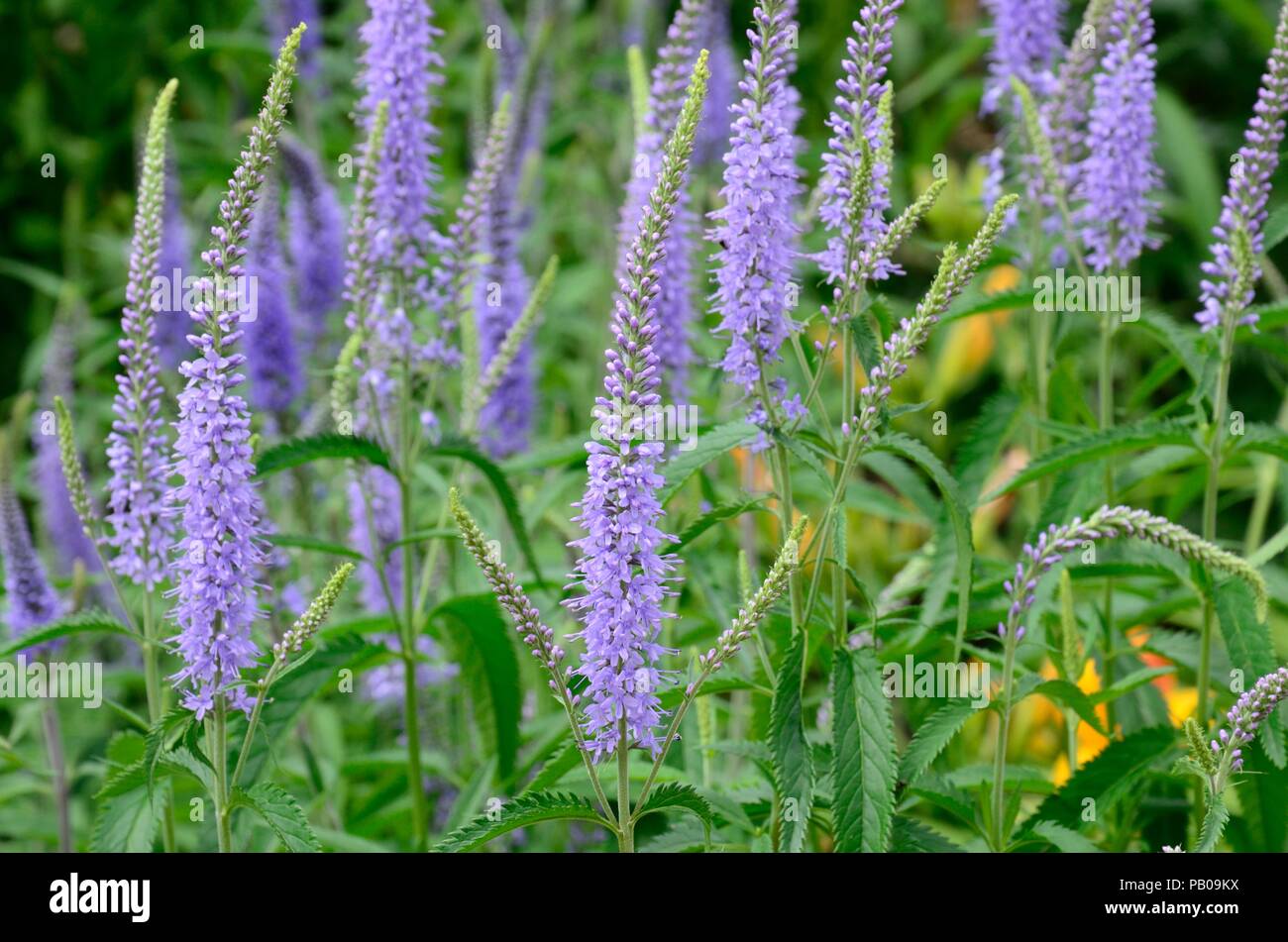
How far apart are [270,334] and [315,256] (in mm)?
591

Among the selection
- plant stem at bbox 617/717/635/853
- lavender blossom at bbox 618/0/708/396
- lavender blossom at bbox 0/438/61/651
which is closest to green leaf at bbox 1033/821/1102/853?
plant stem at bbox 617/717/635/853

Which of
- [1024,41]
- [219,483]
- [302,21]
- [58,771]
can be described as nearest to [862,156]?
[219,483]

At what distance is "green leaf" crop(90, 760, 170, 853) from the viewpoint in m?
3.19

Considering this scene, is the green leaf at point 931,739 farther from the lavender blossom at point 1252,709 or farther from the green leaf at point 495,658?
the green leaf at point 495,658

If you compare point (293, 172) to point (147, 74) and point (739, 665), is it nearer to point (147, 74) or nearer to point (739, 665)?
point (739, 665)

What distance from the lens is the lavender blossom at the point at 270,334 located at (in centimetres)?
559

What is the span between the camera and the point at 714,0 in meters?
6.30

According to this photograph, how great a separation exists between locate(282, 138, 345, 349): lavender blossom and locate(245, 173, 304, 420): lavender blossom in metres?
0.34

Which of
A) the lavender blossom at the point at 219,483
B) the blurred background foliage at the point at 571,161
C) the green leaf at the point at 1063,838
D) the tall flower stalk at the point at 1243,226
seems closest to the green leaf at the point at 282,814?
the lavender blossom at the point at 219,483

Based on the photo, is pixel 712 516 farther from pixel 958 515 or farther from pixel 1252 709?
pixel 1252 709

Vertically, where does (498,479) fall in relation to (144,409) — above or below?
below

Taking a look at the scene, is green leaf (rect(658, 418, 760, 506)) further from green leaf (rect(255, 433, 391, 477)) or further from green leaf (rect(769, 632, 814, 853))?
green leaf (rect(255, 433, 391, 477))

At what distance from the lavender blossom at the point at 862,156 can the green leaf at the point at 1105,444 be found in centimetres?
71

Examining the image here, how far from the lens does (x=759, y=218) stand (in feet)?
10.0
